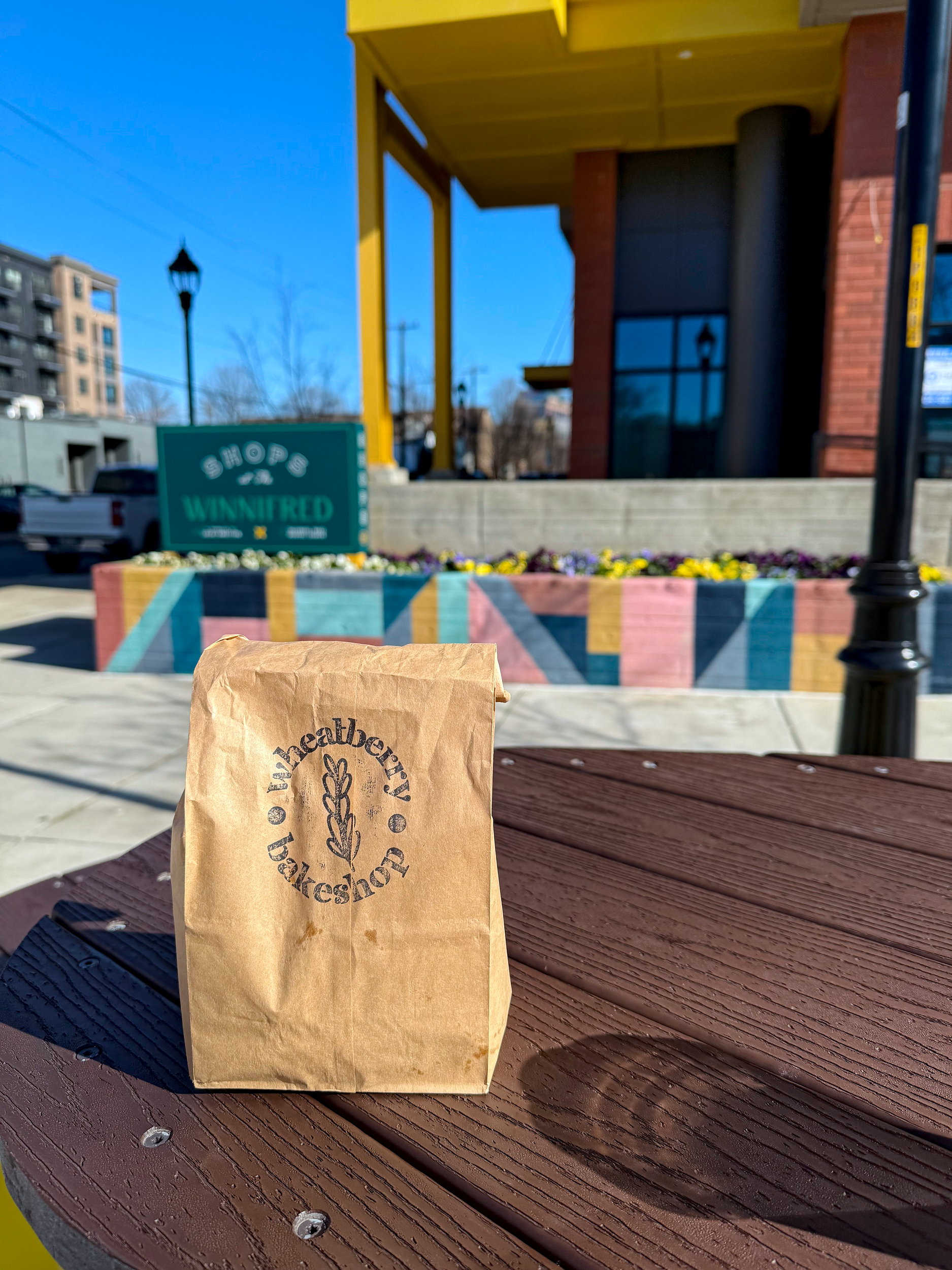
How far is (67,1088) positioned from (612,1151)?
0.63 m

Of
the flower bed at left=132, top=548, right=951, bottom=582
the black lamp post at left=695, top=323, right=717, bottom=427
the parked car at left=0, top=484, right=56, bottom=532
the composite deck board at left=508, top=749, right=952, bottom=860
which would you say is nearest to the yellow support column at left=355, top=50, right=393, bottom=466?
the flower bed at left=132, top=548, right=951, bottom=582

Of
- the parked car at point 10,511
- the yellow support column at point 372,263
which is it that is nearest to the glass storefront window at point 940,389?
the yellow support column at point 372,263

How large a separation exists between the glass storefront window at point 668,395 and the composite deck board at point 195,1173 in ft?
41.7

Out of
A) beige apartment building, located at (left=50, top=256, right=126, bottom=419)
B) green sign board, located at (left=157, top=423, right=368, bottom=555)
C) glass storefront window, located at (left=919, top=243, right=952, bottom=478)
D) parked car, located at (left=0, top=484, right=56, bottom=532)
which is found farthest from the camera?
beige apartment building, located at (left=50, top=256, right=126, bottom=419)

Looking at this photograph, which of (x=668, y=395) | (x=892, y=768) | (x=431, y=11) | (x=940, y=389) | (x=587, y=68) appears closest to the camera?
(x=892, y=768)

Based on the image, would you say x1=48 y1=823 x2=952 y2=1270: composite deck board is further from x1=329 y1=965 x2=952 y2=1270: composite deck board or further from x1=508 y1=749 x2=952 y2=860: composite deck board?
x1=508 y1=749 x2=952 y2=860: composite deck board

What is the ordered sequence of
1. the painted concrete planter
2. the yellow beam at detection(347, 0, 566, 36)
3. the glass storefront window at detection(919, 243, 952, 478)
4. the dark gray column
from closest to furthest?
the painted concrete planter
the yellow beam at detection(347, 0, 566, 36)
the glass storefront window at detection(919, 243, 952, 478)
the dark gray column

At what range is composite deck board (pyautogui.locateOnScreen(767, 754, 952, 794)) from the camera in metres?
2.13

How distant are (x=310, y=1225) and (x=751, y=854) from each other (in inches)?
44.1

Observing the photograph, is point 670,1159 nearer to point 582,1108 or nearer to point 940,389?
point 582,1108

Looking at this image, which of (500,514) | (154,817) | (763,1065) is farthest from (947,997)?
(500,514)

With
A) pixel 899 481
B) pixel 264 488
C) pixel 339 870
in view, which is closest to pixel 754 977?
pixel 339 870

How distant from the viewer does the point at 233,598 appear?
7.27 metres

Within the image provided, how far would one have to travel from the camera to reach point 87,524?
15.4 meters
